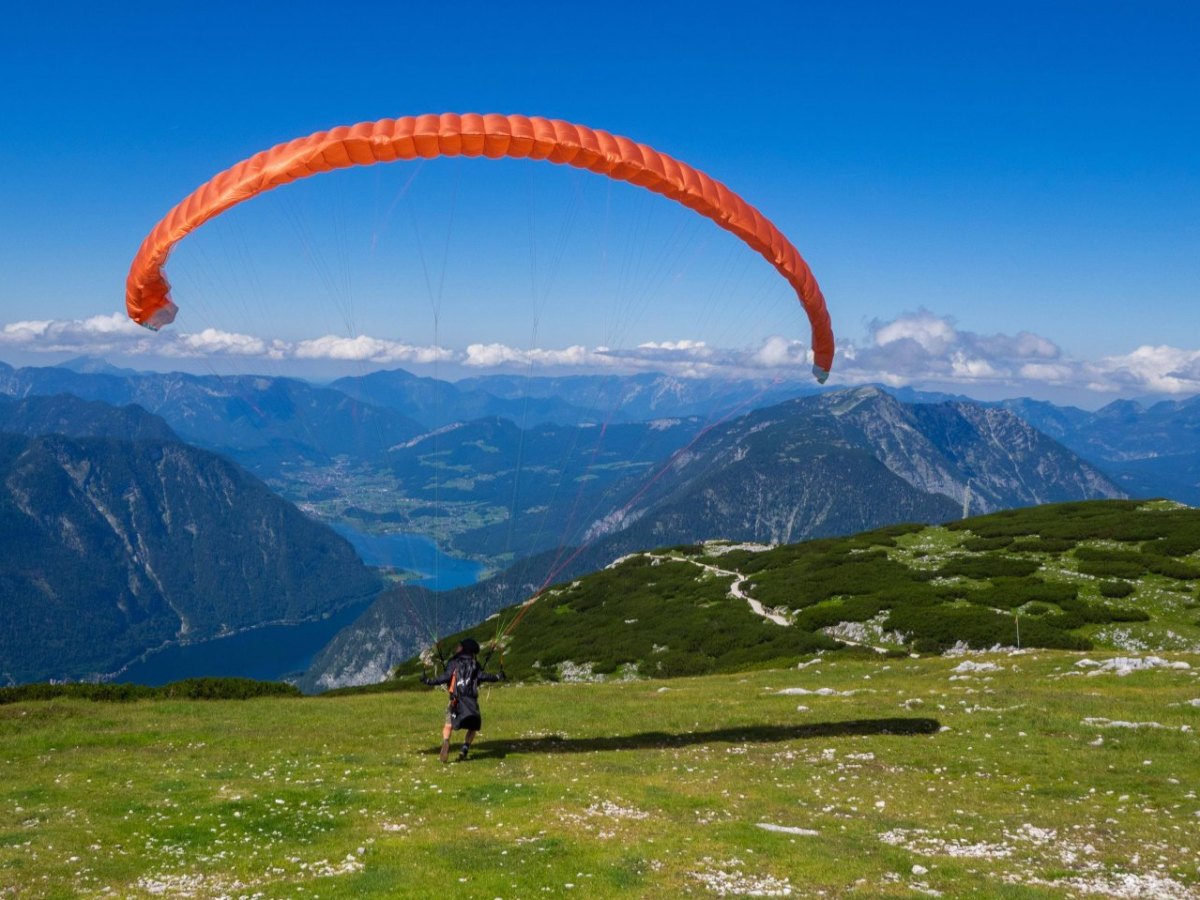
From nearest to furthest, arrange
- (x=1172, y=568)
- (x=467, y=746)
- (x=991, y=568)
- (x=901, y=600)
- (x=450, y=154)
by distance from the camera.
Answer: (x=450, y=154), (x=467, y=746), (x=1172, y=568), (x=901, y=600), (x=991, y=568)

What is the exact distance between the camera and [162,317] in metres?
20.8

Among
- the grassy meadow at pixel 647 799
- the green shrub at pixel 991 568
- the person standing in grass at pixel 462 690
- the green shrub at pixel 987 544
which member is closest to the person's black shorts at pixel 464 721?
the person standing in grass at pixel 462 690

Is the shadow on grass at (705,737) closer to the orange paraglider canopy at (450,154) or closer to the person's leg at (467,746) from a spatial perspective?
the person's leg at (467,746)

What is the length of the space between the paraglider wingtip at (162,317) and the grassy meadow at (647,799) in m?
11.3

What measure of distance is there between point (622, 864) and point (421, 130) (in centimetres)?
1521

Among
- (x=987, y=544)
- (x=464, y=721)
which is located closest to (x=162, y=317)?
(x=464, y=721)

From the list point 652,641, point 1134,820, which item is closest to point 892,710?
point 1134,820

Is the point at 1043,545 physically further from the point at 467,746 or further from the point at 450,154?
the point at 450,154

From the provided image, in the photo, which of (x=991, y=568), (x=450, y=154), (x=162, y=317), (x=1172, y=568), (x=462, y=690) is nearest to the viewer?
(x=450, y=154)

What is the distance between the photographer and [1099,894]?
10.1 metres

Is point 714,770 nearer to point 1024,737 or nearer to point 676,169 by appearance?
point 1024,737

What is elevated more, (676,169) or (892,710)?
(676,169)

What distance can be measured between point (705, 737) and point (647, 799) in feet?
22.8

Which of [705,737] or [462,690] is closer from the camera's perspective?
[462,690]
